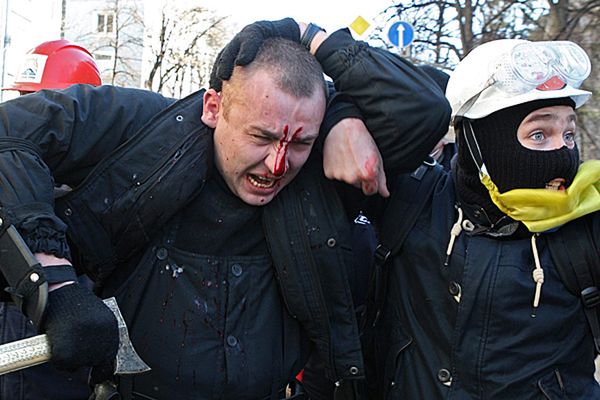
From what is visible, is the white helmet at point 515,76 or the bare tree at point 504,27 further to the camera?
the bare tree at point 504,27

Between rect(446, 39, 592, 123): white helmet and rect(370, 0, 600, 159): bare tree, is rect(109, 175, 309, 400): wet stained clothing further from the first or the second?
rect(370, 0, 600, 159): bare tree

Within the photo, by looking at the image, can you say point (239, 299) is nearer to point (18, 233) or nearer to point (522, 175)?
point (18, 233)

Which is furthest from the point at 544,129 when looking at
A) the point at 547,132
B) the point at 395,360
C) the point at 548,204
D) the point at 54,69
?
the point at 54,69

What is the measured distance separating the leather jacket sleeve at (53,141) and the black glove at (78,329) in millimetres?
157

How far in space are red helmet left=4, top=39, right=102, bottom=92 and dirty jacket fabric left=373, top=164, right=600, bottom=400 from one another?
10.4 feet

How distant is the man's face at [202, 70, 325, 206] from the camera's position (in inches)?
84.3

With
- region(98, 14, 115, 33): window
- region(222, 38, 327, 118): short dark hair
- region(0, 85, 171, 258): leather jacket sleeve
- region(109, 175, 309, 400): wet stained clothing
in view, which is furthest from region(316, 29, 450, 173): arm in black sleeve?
region(98, 14, 115, 33): window

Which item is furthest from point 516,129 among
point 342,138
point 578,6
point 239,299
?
point 578,6

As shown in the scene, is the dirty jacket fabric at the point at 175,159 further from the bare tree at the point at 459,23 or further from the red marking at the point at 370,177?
the bare tree at the point at 459,23

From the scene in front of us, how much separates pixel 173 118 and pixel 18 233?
2.07 ft

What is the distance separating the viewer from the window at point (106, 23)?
3102cm

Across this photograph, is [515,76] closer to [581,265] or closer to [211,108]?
[581,265]

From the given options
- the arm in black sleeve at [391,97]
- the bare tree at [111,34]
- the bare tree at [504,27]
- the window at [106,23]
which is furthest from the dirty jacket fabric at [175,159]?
the window at [106,23]

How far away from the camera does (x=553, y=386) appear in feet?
7.22
